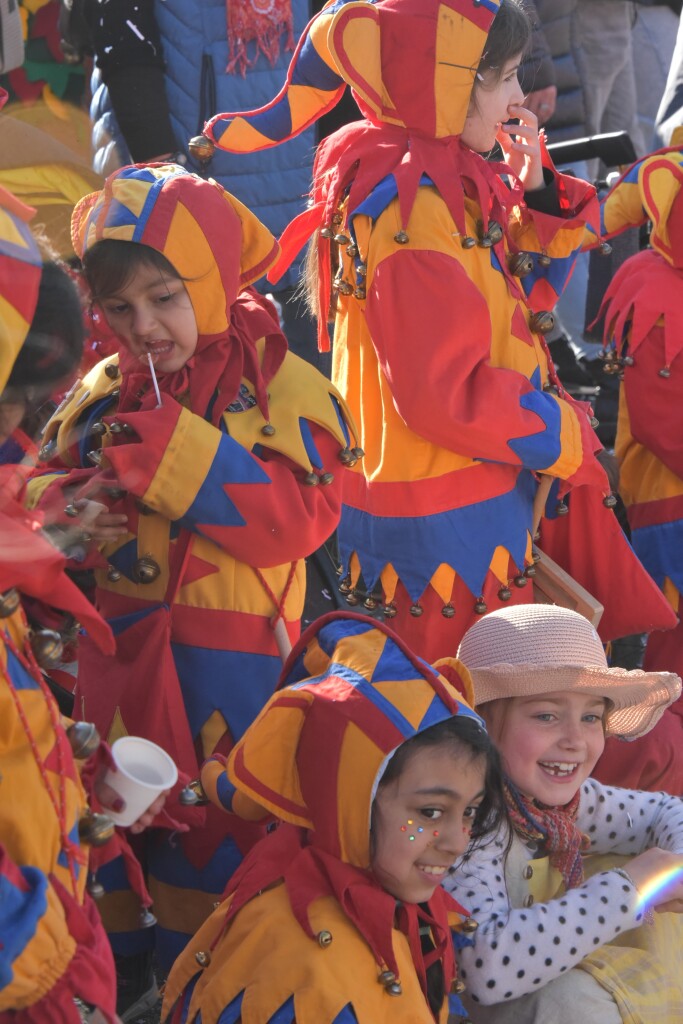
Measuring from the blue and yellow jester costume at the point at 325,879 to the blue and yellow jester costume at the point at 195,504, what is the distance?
0.22 meters

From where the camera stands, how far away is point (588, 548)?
3.19 meters

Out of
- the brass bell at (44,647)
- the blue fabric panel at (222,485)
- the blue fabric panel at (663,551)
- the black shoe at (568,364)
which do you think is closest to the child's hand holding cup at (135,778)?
Result: the brass bell at (44,647)

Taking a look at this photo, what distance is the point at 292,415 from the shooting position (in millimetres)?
2471

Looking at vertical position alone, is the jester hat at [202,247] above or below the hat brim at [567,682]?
above

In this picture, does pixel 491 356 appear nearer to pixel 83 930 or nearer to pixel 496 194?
pixel 496 194

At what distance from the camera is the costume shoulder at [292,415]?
243cm

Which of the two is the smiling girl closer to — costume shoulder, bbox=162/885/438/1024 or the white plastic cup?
costume shoulder, bbox=162/885/438/1024

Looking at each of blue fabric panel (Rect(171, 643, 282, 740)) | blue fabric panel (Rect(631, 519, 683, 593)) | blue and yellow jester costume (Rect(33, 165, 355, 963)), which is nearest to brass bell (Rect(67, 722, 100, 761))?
blue and yellow jester costume (Rect(33, 165, 355, 963))

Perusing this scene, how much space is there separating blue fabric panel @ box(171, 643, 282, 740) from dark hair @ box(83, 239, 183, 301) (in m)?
0.64

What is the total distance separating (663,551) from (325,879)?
5.76 feet

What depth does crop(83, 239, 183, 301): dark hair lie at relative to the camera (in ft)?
7.66

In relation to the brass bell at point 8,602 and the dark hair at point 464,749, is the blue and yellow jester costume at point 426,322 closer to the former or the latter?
the dark hair at point 464,749

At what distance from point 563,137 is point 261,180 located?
7.15 ft

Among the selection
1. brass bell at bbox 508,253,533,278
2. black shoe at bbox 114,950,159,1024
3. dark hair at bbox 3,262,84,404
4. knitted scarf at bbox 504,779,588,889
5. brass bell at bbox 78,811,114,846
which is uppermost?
dark hair at bbox 3,262,84,404
